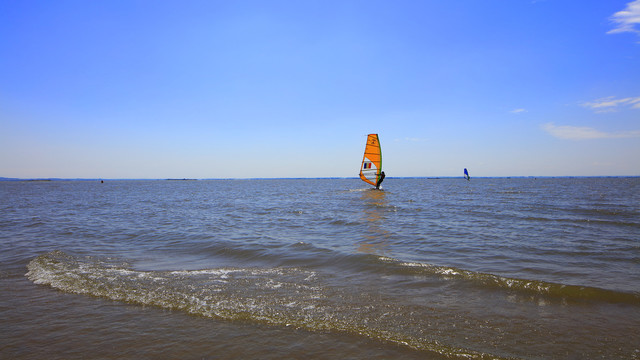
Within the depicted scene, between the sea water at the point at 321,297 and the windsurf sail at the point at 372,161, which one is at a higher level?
the windsurf sail at the point at 372,161

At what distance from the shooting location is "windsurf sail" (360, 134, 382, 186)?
42906 mm

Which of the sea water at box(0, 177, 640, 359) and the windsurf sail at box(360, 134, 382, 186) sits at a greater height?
the windsurf sail at box(360, 134, 382, 186)

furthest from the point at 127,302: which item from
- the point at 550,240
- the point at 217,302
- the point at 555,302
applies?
the point at 550,240

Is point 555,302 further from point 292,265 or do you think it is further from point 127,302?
point 127,302

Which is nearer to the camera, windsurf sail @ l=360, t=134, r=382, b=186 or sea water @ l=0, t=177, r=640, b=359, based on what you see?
sea water @ l=0, t=177, r=640, b=359

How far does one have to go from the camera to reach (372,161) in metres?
44.8

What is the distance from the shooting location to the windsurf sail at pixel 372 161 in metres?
42.9

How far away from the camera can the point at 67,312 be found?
18.8 ft

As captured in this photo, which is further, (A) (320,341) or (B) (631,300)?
(B) (631,300)

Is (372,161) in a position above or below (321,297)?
above

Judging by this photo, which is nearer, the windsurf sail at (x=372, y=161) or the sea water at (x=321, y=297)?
the sea water at (x=321, y=297)

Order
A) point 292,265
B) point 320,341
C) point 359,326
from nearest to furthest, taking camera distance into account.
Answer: point 320,341, point 359,326, point 292,265

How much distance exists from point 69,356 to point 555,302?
811 centimetres

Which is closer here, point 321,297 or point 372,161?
→ point 321,297
